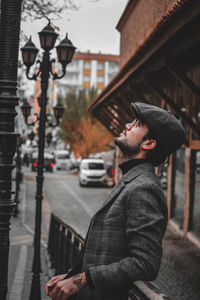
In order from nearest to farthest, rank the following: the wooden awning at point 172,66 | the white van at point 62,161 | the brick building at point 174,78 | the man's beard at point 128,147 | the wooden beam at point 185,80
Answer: the man's beard at point 128,147 < the wooden awning at point 172,66 < the brick building at point 174,78 < the wooden beam at point 185,80 < the white van at point 62,161

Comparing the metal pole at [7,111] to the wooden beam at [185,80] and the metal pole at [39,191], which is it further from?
the wooden beam at [185,80]

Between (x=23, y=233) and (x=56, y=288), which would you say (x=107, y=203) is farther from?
(x=23, y=233)

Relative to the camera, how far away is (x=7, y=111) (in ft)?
11.3

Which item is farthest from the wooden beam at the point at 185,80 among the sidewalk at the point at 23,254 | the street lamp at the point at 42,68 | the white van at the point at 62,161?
the white van at the point at 62,161

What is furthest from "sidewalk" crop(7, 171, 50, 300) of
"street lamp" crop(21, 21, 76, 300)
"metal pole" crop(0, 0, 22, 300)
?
"metal pole" crop(0, 0, 22, 300)

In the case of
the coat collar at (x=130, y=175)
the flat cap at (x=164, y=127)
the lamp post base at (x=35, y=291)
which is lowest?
the lamp post base at (x=35, y=291)

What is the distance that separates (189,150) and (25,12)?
5.76 m

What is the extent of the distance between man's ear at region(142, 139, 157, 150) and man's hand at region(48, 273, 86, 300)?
0.68 meters

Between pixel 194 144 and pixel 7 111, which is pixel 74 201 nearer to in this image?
pixel 194 144

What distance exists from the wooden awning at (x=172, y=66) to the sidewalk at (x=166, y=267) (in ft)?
9.24

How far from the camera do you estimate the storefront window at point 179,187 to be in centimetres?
1390

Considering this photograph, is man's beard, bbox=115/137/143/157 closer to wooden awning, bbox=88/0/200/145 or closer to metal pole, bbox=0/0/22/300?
metal pole, bbox=0/0/22/300

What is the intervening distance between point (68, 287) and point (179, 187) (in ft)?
41.4

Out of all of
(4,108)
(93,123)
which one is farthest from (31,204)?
(93,123)
